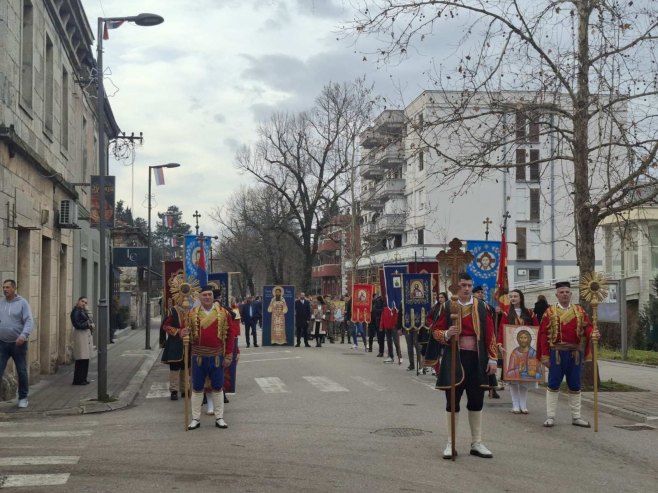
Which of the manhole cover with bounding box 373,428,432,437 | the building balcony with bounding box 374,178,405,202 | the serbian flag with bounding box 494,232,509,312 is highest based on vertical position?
the building balcony with bounding box 374,178,405,202

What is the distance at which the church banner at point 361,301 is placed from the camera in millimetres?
29125

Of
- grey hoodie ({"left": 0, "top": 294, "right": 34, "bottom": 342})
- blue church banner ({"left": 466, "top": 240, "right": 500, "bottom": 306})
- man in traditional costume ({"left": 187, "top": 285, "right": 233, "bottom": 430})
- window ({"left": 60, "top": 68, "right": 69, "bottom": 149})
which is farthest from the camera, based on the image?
window ({"left": 60, "top": 68, "right": 69, "bottom": 149})

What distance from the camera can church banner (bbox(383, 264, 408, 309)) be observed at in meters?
20.7

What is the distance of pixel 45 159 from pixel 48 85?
1.91 metres

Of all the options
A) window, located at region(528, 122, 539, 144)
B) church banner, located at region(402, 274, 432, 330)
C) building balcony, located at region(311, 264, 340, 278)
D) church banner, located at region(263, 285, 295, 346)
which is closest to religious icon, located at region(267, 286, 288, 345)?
church banner, located at region(263, 285, 295, 346)

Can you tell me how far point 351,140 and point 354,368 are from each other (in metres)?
27.5

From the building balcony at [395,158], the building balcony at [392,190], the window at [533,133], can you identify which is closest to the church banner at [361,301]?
the building balcony at [395,158]

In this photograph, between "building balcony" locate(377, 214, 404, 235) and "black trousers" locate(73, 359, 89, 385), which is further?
"building balcony" locate(377, 214, 404, 235)

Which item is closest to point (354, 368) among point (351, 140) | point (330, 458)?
point (330, 458)

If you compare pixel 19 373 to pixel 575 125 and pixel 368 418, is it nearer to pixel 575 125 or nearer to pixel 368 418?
pixel 368 418

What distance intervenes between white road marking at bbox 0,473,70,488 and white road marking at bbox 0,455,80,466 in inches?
22.5

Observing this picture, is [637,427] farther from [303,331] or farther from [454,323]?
[303,331]

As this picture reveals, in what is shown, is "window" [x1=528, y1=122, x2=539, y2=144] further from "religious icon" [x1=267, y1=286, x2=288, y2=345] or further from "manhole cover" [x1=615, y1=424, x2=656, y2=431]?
"religious icon" [x1=267, y1=286, x2=288, y2=345]

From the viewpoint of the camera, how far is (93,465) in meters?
7.95
